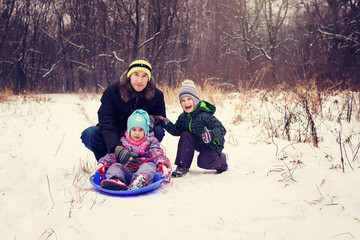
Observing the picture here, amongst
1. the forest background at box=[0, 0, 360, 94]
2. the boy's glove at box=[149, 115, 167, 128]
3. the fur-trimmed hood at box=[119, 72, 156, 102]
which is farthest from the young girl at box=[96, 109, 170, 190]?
the forest background at box=[0, 0, 360, 94]

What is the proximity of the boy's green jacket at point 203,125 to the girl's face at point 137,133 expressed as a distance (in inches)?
17.0

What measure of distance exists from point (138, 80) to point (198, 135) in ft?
3.00

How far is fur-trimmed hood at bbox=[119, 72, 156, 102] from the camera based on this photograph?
112 inches

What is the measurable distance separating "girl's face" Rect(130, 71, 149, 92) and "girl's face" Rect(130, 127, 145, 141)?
476 mm

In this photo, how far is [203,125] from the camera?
289cm

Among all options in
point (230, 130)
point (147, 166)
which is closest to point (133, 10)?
point (230, 130)

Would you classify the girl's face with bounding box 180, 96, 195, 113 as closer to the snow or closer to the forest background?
the snow

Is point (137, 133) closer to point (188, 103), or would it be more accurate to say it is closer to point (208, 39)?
point (188, 103)

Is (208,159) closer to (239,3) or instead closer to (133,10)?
(133,10)

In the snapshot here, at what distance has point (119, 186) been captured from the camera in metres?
2.15

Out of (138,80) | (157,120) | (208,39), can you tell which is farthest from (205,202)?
(208,39)

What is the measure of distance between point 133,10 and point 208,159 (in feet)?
27.5

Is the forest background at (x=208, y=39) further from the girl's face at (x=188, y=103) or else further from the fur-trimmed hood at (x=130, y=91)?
the fur-trimmed hood at (x=130, y=91)

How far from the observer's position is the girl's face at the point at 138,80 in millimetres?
2811
